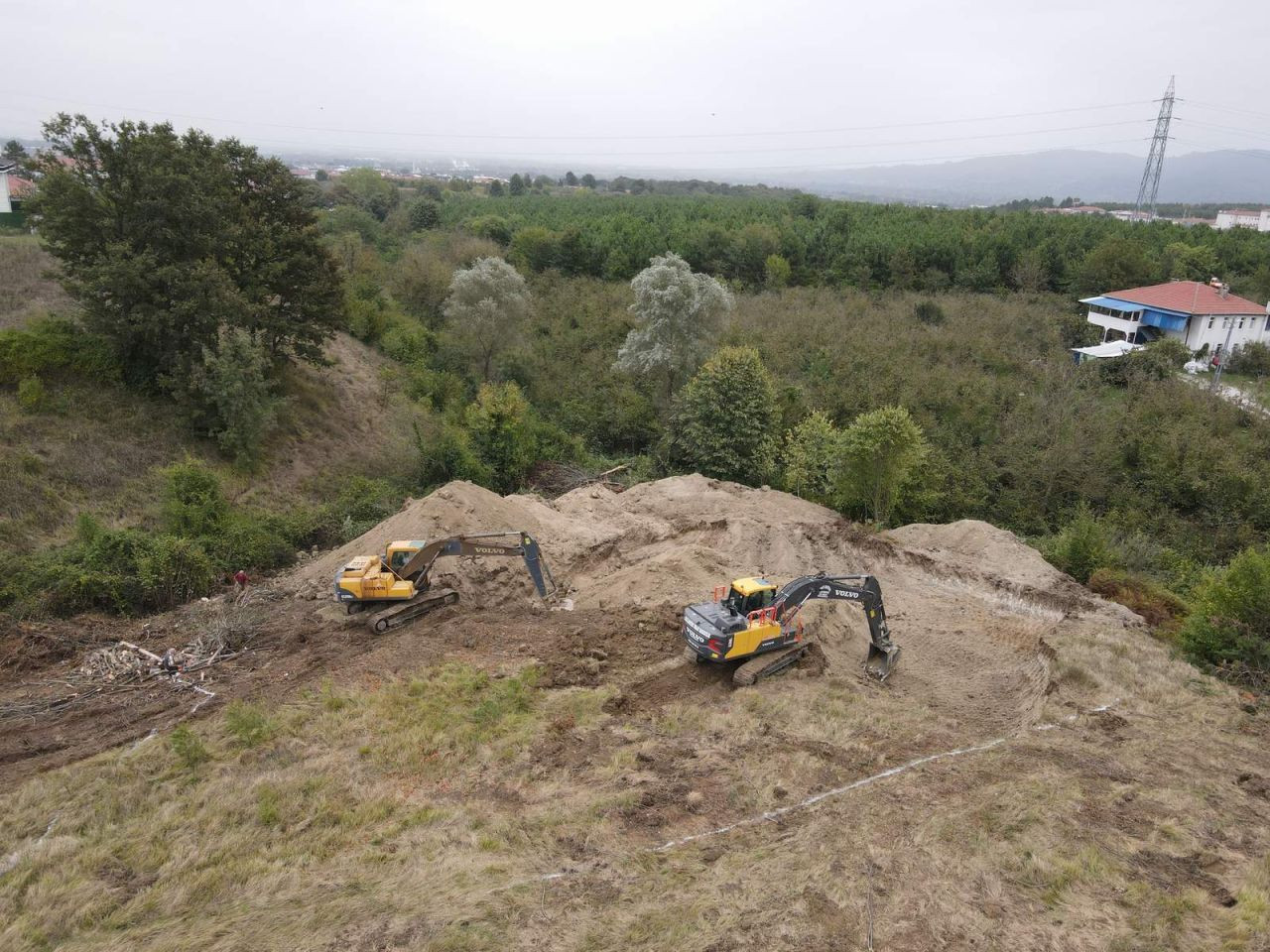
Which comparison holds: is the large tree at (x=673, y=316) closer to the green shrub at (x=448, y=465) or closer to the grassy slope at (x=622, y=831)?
the green shrub at (x=448, y=465)

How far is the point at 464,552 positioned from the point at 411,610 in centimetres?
176

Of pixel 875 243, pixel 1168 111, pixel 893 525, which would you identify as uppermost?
pixel 1168 111

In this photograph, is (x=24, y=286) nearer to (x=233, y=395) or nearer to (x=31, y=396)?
(x=31, y=396)

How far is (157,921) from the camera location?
8344 millimetres

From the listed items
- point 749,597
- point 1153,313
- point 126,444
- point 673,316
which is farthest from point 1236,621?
point 1153,313

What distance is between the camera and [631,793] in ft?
34.6

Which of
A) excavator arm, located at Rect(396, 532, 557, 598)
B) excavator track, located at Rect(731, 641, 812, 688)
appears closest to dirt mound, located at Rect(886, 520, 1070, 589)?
excavator track, located at Rect(731, 641, 812, 688)

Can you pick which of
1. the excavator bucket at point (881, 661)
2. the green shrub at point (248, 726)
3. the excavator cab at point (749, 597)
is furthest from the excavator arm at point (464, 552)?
the excavator bucket at point (881, 661)

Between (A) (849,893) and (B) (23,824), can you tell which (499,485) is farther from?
(A) (849,893)

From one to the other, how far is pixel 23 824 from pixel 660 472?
21149 mm

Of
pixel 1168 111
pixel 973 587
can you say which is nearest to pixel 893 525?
pixel 973 587

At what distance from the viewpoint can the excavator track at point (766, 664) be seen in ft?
44.8

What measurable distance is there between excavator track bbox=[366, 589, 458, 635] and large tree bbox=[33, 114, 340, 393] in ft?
41.9

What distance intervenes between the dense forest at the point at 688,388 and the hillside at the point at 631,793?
475 centimetres
